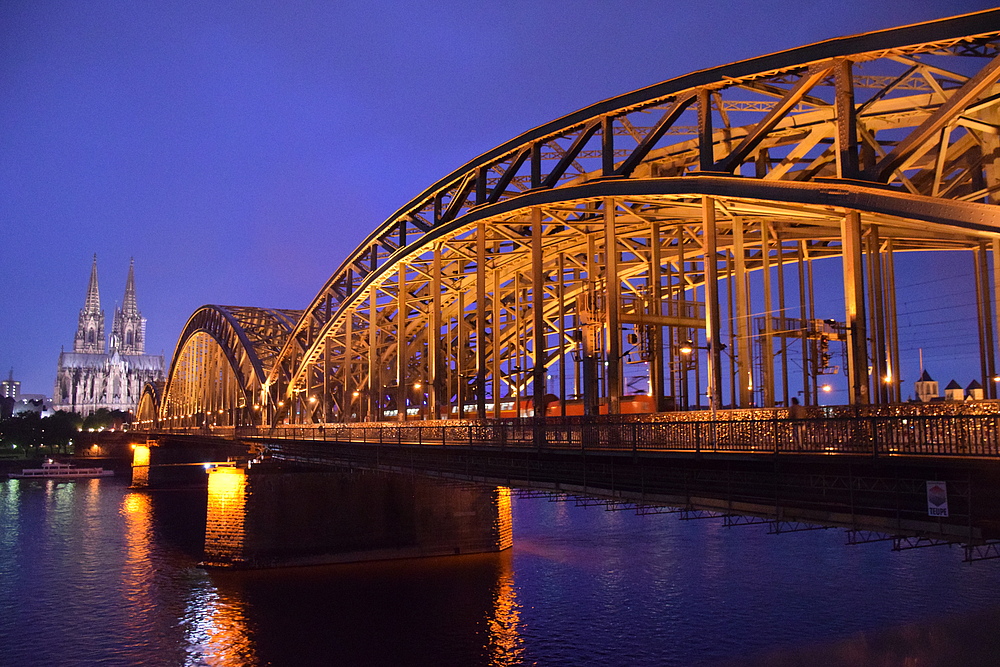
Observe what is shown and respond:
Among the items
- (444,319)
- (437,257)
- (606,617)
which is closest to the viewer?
(606,617)

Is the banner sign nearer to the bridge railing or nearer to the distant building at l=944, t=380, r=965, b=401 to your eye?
the bridge railing

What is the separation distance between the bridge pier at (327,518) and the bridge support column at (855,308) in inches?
1038

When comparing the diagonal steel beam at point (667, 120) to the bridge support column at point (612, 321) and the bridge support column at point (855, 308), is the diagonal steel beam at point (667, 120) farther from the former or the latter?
the bridge support column at point (855, 308)

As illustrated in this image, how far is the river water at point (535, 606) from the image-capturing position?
31641mm

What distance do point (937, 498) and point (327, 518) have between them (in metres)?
37.5

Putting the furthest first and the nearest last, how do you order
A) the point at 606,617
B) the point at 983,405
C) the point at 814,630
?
the point at 606,617
the point at 814,630
the point at 983,405

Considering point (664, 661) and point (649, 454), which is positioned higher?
point (649, 454)

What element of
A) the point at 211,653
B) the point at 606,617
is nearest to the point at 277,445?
the point at 211,653

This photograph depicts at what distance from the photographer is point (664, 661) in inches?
1181

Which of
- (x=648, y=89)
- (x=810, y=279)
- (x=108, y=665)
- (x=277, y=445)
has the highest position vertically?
(x=648, y=89)

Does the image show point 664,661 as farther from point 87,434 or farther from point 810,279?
point 87,434

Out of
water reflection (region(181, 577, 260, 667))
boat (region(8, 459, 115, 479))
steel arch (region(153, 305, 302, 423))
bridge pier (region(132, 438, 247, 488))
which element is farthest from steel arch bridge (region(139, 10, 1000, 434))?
boat (region(8, 459, 115, 479))

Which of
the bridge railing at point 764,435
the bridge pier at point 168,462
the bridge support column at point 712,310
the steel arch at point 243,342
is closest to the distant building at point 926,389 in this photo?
the bridge support column at point 712,310

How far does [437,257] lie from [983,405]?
114 ft
